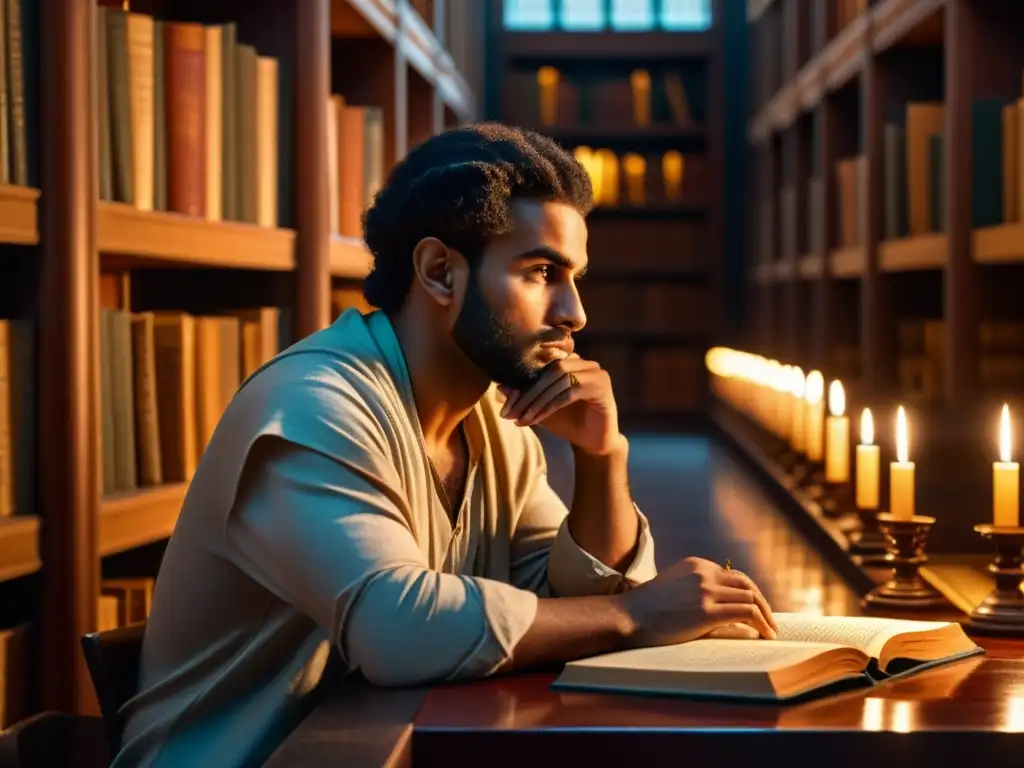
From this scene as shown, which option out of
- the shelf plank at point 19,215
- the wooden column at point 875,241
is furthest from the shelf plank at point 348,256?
the wooden column at point 875,241

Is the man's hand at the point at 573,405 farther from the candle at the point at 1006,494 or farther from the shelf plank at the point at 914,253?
the shelf plank at the point at 914,253

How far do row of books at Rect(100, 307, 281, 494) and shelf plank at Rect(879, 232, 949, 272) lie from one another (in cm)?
184

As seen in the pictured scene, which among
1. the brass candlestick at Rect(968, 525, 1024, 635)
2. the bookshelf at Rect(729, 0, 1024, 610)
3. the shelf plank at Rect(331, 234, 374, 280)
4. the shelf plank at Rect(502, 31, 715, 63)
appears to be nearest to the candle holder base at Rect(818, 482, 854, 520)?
the bookshelf at Rect(729, 0, 1024, 610)

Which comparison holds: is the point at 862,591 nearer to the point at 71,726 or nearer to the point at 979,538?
the point at 979,538

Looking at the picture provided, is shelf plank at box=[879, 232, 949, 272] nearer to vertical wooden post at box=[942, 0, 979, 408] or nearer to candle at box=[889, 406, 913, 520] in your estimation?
vertical wooden post at box=[942, 0, 979, 408]

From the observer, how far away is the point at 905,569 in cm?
216

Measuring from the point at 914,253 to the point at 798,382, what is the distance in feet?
1.50

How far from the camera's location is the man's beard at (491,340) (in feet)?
5.63

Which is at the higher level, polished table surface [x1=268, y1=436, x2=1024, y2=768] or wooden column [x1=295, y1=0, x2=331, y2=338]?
wooden column [x1=295, y1=0, x2=331, y2=338]

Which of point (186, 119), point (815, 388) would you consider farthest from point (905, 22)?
point (186, 119)

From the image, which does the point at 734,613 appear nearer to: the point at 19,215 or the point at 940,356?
the point at 19,215

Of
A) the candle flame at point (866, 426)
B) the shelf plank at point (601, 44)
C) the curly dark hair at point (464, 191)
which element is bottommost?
the candle flame at point (866, 426)

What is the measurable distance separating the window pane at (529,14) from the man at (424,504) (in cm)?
737

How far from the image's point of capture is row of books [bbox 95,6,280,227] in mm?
2615
